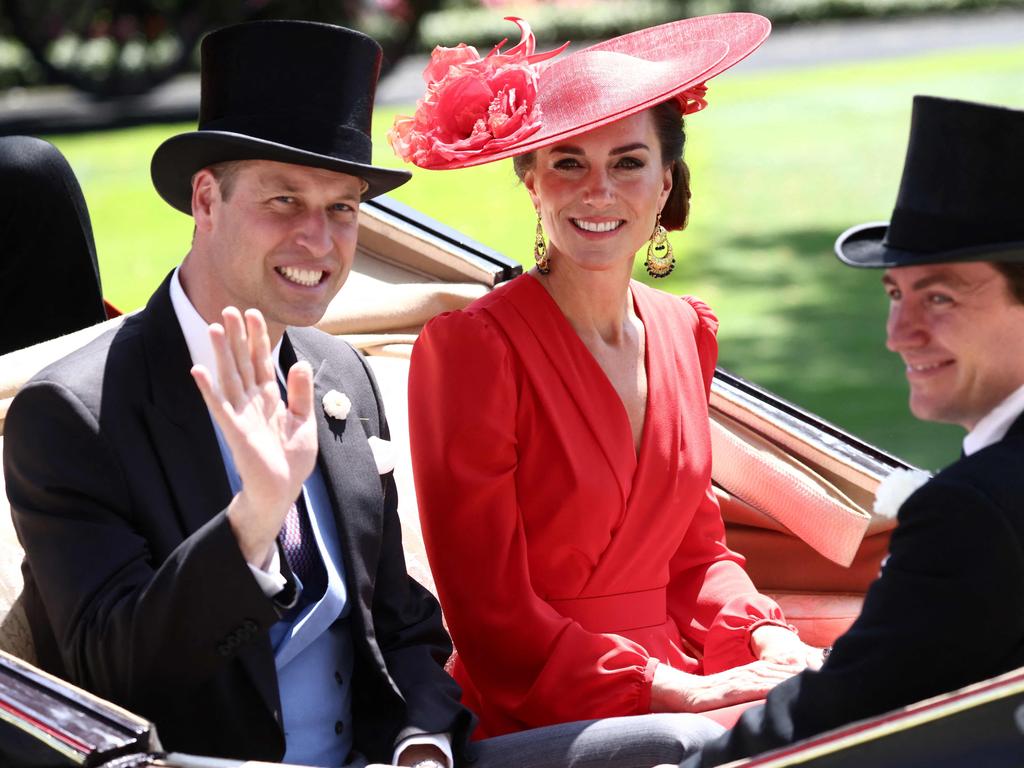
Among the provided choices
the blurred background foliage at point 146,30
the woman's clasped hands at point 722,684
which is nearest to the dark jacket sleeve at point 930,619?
the woman's clasped hands at point 722,684

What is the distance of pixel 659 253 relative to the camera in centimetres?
301

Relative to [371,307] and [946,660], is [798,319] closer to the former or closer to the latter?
[371,307]

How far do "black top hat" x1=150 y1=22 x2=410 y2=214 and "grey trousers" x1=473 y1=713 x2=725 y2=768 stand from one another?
3.15ft

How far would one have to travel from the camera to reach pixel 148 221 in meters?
10.9

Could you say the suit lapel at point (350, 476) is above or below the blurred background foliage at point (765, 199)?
above

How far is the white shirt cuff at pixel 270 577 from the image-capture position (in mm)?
2041

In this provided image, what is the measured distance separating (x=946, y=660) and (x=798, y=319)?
658cm

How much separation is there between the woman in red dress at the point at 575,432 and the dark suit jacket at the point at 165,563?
19 centimetres

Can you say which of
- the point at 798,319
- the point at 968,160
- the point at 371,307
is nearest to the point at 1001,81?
the point at 798,319

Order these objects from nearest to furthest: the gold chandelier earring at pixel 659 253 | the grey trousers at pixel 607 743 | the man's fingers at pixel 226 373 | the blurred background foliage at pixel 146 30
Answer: the man's fingers at pixel 226 373 < the grey trousers at pixel 607 743 < the gold chandelier earring at pixel 659 253 < the blurred background foliage at pixel 146 30

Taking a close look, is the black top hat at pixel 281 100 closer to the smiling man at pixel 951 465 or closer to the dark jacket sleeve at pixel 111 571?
the dark jacket sleeve at pixel 111 571

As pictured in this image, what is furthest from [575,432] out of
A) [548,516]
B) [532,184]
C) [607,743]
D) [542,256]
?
[607,743]

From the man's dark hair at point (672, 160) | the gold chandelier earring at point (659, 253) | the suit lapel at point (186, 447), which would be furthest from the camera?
the gold chandelier earring at point (659, 253)

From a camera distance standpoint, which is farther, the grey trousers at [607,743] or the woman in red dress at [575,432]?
the woman in red dress at [575,432]
